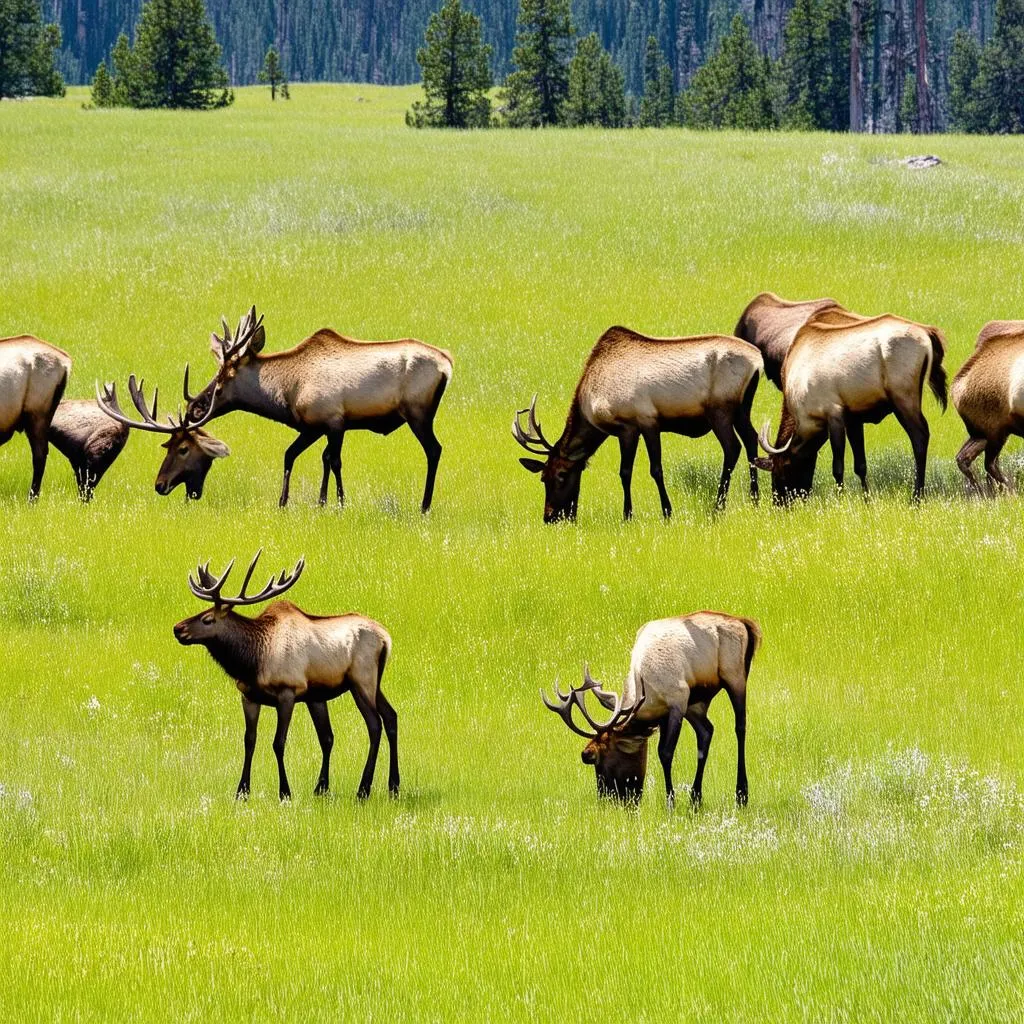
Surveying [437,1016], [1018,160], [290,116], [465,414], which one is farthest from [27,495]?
[290,116]

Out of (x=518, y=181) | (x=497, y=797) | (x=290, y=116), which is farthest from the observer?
(x=290, y=116)

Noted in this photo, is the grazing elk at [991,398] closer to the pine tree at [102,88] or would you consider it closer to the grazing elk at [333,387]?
the grazing elk at [333,387]

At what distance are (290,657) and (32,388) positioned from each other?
1056 centimetres

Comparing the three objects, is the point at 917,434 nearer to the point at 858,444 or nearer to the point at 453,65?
the point at 858,444

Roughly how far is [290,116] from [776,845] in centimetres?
6391

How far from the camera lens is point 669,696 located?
10.6m

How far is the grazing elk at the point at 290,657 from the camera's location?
11.0 m

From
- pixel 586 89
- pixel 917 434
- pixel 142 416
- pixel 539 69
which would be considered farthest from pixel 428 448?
pixel 586 89

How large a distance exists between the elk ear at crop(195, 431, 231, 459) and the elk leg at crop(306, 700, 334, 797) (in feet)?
28.1

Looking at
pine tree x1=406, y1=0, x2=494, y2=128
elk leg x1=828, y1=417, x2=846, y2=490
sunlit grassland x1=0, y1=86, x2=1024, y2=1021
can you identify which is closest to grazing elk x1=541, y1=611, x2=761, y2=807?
sunlit grassland x1=0, y1=86, x2=1024, y2=1021

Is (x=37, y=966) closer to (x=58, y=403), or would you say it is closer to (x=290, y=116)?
(x=58, y=403)

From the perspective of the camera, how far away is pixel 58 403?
68.0ft

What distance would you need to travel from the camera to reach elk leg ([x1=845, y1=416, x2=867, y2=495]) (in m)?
19.0

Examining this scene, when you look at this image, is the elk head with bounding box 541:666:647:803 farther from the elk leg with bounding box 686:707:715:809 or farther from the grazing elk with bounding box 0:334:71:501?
the grazing elk with bounding box 0:334:71:501
